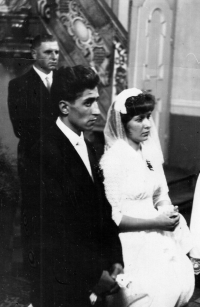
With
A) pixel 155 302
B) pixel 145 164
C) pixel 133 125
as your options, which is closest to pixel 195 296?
pixel 155 302

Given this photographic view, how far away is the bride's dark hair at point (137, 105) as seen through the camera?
2650mm

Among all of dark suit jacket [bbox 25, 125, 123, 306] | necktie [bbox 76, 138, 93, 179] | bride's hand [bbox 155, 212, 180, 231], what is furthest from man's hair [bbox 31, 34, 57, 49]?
bride's hand [bbox 155, 212, 180, 231]

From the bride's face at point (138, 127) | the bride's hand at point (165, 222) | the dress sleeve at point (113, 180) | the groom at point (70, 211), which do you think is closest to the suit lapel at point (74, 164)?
the groom at point (70, 211)

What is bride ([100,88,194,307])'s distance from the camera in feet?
8.91

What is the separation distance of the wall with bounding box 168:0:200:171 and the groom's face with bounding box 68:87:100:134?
1.41 ft

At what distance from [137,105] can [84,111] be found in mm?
293

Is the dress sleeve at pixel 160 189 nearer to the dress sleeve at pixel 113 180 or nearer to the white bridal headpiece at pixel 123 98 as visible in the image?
the dress sleeve at pixel 113 180

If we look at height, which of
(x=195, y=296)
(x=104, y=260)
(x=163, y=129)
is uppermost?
(x=163, y=129)

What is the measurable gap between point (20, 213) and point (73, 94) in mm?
828

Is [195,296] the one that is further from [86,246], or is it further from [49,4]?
[49,4]

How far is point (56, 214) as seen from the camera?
9.49ft

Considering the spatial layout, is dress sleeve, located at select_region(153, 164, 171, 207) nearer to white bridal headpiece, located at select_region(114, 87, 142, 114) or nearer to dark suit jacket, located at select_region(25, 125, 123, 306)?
dark suit jacket, located at select_region(25, 125, 123, 306)

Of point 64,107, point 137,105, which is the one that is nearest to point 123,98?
point 137,105

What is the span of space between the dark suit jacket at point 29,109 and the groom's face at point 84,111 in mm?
121
